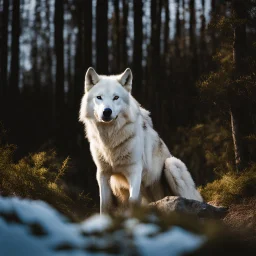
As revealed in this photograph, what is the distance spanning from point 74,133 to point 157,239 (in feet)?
38.1

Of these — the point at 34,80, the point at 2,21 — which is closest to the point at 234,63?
the point at 2,21

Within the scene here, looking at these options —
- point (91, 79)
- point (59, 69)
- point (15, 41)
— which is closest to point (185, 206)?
point (91, 79)

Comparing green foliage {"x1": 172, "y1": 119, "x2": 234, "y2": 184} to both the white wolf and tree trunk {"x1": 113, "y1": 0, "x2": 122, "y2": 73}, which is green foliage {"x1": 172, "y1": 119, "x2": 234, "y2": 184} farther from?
tree trunk {"x1": 113, "y1": 0, "x2": 122, "y2": 73}

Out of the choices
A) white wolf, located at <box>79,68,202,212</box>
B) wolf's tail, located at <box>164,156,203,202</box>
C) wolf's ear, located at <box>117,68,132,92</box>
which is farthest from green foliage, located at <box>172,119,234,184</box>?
wolf's ear, located at <box>117,68,132,92</box>

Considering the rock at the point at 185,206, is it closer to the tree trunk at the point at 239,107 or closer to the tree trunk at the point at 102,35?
the tree trunk at the point at 239,107

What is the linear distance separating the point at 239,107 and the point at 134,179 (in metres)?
2.53

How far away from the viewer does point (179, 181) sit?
18.7 ft

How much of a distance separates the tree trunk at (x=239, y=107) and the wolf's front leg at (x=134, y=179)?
223 centimetres

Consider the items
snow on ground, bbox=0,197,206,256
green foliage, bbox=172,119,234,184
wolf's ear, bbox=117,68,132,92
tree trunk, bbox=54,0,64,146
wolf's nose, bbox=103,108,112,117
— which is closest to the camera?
snow on ground, bbox=0,197,206,256

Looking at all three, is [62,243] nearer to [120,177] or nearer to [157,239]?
[157,239]

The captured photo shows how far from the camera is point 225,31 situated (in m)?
6.35

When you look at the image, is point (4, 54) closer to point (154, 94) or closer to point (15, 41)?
point (15, 41)

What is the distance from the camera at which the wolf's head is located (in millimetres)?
4590

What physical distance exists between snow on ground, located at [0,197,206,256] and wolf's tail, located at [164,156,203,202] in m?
4.78
